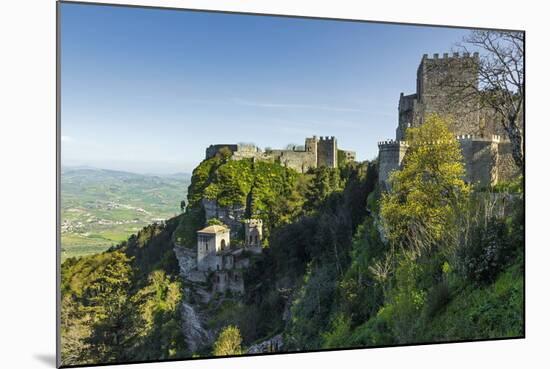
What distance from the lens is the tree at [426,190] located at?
25.4 ft

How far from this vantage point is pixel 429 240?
303 inches

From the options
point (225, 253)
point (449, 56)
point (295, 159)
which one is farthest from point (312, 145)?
point (449, 56)

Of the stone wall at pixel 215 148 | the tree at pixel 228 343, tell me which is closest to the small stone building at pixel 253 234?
the stone wall at pixel 215 148

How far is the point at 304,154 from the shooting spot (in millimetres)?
10633

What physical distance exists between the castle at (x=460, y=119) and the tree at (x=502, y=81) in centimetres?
9

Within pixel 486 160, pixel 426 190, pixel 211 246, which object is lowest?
pixel 211 246

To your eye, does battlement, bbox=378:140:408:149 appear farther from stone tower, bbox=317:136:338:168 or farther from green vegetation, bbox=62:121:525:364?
stone tower, bbox=317:136:338:168

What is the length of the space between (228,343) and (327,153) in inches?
136

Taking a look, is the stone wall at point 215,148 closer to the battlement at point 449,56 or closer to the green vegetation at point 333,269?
the green vegetation at point 333,269

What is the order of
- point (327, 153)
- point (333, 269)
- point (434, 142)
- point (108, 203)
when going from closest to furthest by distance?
point (108, 203), point (434, 142), point (333, 269), point (327, 153)

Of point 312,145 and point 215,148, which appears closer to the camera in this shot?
point 215,148

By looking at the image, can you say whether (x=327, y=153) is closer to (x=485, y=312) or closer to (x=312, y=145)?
(x=312, y=145)

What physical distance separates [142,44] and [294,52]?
187 cm

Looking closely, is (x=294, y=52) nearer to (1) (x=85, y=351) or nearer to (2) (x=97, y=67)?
(2) (x=97, y=67)
